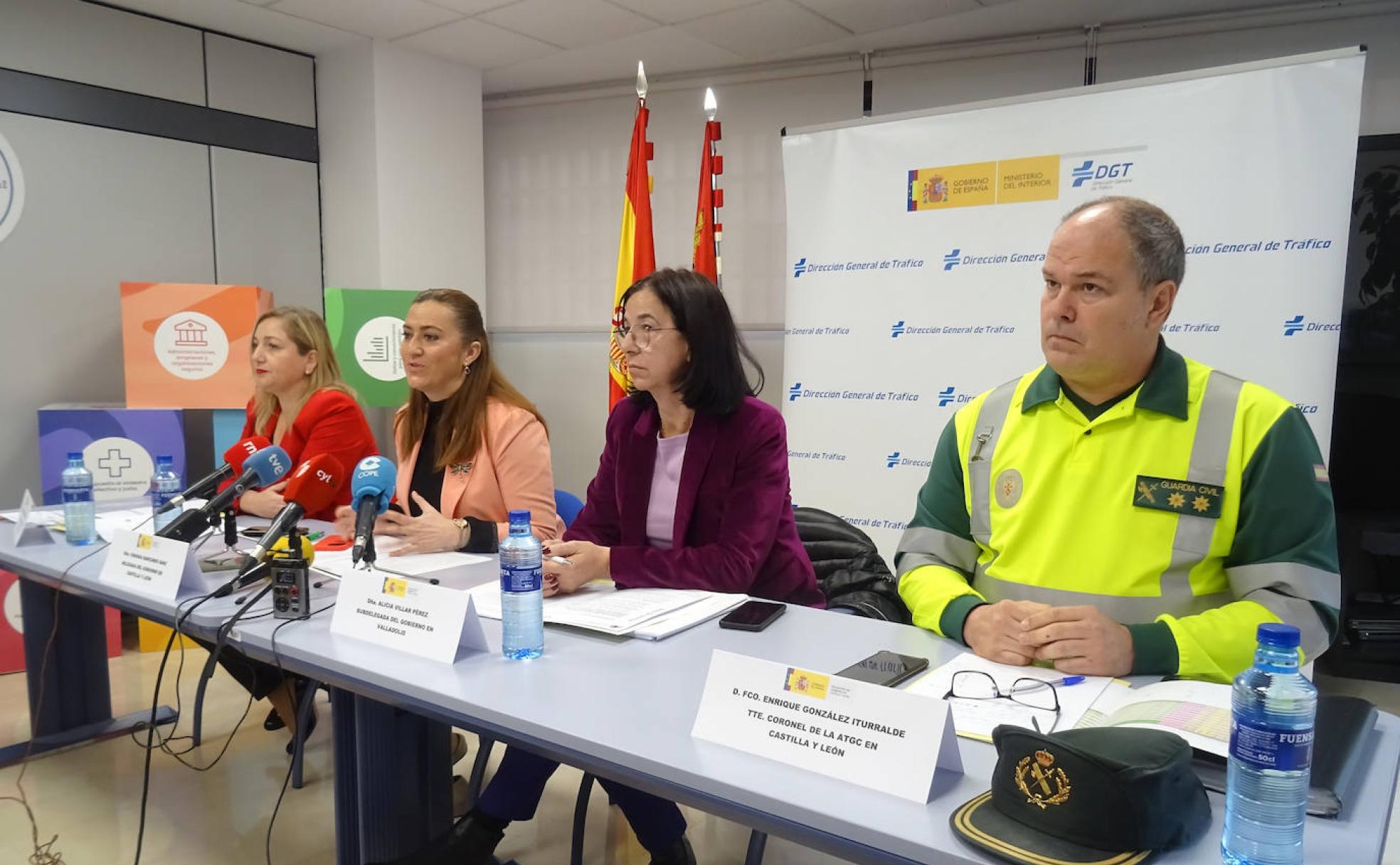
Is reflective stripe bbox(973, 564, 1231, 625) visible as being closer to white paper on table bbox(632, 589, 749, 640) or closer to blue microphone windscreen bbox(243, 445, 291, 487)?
white paper on table bbox(632, 589, 749, 640)

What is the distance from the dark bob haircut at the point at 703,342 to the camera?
1.92m

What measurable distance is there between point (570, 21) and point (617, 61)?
570 mm

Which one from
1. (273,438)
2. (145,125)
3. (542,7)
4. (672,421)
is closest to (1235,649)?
(672,421)

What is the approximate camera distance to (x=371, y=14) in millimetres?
3865

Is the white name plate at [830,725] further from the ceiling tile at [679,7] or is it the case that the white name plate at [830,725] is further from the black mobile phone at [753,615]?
the ceiling tile at [679,7]

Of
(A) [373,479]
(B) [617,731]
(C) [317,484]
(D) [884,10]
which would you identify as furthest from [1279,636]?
(D) [884,10]

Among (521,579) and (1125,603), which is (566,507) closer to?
(521,579)

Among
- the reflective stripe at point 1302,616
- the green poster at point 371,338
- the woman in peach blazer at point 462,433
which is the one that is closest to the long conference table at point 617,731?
the reflective stripe at point 1302,616

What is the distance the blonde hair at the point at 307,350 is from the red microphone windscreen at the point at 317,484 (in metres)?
0.34

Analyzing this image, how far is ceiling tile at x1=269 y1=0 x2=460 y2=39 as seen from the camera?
12.3 ft

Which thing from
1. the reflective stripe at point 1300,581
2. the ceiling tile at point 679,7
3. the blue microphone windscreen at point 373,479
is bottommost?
the reflective stripe at point 1300,581

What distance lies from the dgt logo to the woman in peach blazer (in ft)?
6.91

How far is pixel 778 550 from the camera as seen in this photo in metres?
1.92

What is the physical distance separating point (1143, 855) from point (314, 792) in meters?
2.33
